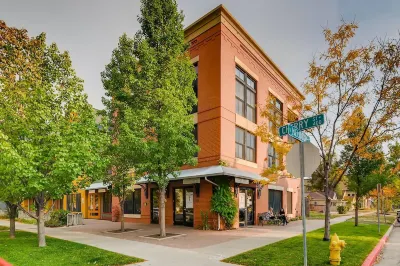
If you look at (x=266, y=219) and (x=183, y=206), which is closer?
(x=183, y=206)

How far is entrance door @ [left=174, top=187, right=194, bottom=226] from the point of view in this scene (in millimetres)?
19109

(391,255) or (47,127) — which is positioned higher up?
(47,127)

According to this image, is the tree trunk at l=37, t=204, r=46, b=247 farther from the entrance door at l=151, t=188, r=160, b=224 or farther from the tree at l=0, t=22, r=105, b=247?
the entrance door at l=151, t=188, r=160, b=224

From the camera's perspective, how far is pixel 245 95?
69.2ft

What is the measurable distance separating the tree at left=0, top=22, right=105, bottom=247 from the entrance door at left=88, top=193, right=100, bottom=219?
55.4 ft

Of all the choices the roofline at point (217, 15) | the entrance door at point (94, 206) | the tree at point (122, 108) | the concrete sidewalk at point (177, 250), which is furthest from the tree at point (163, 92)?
the entrance door at point (94, 206)

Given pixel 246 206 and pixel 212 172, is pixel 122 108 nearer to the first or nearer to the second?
pixel 212 172

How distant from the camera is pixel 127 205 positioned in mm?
24984

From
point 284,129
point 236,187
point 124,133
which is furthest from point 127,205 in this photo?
point 284,129

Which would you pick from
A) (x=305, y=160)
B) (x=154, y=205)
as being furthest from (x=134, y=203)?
(x=305, y=160)

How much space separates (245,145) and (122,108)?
8.73 meters

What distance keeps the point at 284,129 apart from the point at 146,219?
1836cm

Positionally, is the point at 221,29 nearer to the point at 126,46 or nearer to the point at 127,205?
the point at 126,46

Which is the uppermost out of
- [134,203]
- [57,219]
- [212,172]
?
[212,172]
